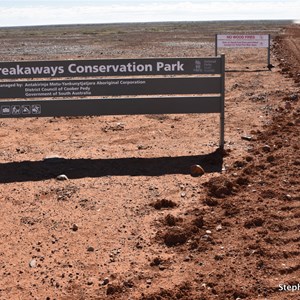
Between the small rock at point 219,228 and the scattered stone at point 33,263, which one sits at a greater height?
the small rock at point 219,228

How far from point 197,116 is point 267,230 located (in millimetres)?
6613

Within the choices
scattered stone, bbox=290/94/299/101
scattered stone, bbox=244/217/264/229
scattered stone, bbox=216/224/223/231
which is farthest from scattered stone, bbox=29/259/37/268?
scattered stone, bbox=290/94/299/101

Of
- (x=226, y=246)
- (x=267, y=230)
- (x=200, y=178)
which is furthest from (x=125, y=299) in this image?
(x=200, y=178)

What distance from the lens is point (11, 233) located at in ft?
20.5

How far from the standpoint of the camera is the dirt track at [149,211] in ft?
16.7

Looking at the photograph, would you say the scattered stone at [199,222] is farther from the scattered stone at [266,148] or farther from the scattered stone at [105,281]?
the scattered stone at [266,148]

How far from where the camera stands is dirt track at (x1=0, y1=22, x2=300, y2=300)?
509cm

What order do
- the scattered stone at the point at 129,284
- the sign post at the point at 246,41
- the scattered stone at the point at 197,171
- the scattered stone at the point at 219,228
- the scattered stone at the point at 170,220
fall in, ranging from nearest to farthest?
the scattered stone at the point at 129,284
the scattered stone at the point at 219,228
the scattered stone at the point at 170,220
the scattered stone at the point at 197,171
the sign post at the point at 246,41

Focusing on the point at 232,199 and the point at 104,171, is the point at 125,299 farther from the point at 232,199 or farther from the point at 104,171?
the point at 104,171

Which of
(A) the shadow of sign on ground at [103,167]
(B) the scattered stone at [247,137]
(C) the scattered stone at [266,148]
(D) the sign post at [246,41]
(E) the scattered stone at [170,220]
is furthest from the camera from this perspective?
(D) the sign post at [246,41]

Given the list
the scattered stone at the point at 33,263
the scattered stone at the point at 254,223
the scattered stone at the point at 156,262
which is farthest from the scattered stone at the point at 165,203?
the scattered stone at the point at 33,263

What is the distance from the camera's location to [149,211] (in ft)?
22.3

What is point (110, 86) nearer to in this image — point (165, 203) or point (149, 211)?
point (165, 203)

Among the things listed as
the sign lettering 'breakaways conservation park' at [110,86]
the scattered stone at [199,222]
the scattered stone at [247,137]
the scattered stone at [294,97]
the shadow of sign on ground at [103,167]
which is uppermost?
the sign lettering 'breakaways conservation park' at [110,86]
